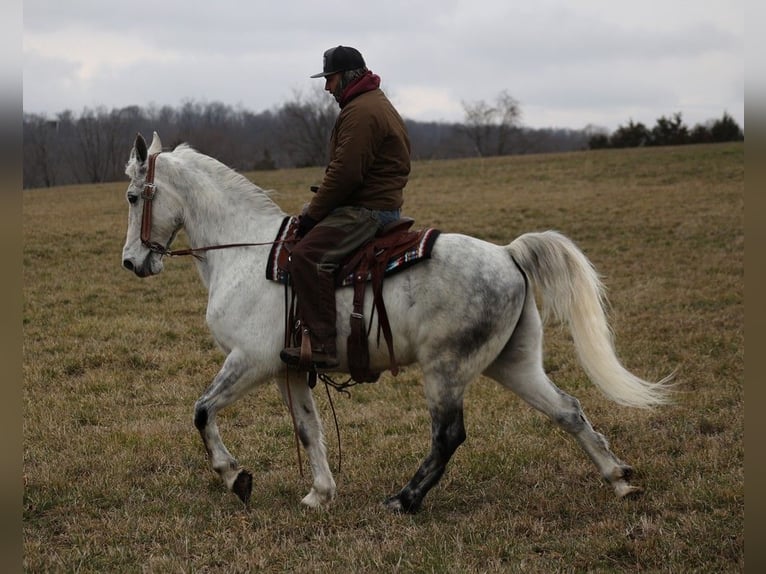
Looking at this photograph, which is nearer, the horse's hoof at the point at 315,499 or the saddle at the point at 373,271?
the saddle at the point at 373,271

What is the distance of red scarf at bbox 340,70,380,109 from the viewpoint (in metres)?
5.79

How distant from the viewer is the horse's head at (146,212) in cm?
637

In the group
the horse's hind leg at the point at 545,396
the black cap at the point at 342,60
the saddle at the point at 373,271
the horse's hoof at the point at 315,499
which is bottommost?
the horse's hoof at the point at 315,499

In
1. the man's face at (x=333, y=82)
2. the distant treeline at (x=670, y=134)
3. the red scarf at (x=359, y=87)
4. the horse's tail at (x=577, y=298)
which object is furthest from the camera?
the distant treeline at (x=670, y=134)

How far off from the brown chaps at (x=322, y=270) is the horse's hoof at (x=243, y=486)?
118 centimetres

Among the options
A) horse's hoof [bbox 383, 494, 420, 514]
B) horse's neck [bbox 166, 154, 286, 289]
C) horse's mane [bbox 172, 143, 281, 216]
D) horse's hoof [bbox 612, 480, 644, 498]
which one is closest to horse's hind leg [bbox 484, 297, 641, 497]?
horse's hoof [bbox 612, 480, 644, 498]

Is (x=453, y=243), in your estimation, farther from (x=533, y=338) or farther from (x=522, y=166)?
(x=522, y=166)

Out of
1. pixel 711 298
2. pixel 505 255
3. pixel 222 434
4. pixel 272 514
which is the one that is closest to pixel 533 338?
pixel 505 255

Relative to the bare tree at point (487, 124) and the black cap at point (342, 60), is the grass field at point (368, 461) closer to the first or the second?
the black cap at point (342, 60)

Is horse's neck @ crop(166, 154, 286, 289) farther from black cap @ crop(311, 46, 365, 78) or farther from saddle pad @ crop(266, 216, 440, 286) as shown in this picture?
black cap @ crop(311, 46, 365, 78)

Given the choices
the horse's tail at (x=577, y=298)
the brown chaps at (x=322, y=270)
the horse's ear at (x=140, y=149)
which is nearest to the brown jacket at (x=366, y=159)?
the brown chaps at (x=322, y=270)

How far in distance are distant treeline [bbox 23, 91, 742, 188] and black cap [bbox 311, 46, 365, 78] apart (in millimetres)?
53129

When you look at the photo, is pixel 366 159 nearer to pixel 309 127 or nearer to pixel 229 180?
pixel 229 180

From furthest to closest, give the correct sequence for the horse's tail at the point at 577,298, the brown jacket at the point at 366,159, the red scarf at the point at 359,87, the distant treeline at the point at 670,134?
the distant treeline at the point at 670,134
the horse's tail at the point at 577,298
the red scarf at the point at 359,87
the brown jacket at the point at 366,159
